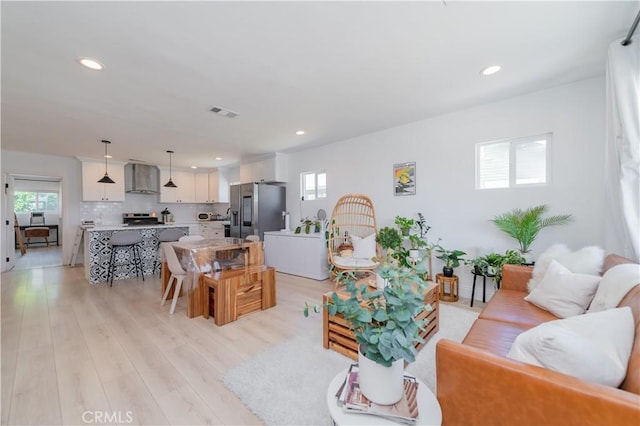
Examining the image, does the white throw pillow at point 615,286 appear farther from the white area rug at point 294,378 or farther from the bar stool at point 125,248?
the bar stool at point 125,248

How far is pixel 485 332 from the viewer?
1.61 meters

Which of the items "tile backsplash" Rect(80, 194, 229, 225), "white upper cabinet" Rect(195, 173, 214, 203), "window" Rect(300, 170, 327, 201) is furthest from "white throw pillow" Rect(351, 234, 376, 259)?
"white upper cabinet" Rect(195, 173, 214, 203)

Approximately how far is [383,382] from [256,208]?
477 centimetres

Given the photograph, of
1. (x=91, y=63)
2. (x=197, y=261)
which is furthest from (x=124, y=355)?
(x=91, y=63)

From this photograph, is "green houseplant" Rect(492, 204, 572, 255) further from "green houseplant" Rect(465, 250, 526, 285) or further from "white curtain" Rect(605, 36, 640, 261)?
"white curtain" Rect(605, 36, 640, 261)

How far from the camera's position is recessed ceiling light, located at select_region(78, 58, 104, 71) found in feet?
7.09

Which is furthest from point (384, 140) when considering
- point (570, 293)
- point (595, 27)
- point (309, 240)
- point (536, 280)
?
point (570, 293)

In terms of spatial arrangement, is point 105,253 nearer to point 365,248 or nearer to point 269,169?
point 269,169

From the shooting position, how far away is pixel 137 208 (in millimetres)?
6723

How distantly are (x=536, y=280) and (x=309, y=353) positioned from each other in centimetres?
201

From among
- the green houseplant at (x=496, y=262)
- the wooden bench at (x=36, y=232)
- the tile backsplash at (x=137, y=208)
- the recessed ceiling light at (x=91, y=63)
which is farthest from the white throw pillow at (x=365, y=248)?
the wooden bench at (x=36, y=232)

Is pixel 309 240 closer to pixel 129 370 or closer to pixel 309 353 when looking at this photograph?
pixel 309 353

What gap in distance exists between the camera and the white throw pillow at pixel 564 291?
5.61 feet

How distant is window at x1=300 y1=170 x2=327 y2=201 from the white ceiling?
1.58m
